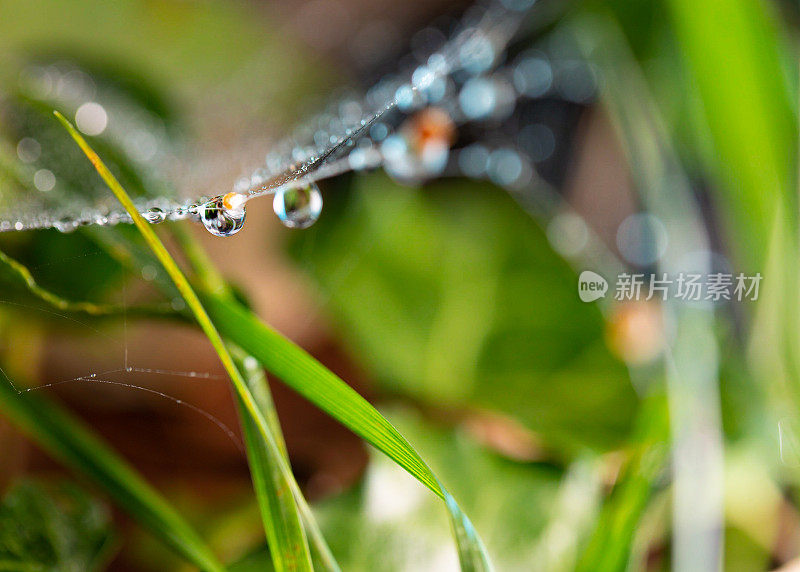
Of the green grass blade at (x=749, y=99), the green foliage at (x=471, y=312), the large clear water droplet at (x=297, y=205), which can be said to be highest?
the green grass blade at (x=749, y=99)

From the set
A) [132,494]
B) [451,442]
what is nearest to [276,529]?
[132,494]

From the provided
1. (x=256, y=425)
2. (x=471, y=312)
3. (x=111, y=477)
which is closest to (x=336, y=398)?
(x=256, y=425)

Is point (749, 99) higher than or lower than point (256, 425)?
higher

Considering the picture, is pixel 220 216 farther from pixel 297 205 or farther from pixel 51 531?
pixel 51 531

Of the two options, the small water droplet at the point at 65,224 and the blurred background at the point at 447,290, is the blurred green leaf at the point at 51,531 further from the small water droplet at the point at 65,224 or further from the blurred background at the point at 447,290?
the small water droplet at the point at 65,224

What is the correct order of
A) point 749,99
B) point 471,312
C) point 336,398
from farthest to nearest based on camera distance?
point 471,312
point 749,99
point 336,398

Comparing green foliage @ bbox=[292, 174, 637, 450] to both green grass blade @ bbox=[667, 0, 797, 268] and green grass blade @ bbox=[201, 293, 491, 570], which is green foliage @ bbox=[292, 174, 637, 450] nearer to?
green grass blade @ bbox=[667, 0, 797, 268]

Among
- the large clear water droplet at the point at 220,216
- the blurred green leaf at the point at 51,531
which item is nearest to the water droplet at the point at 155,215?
the large clear water droplet at the point at 220,216
